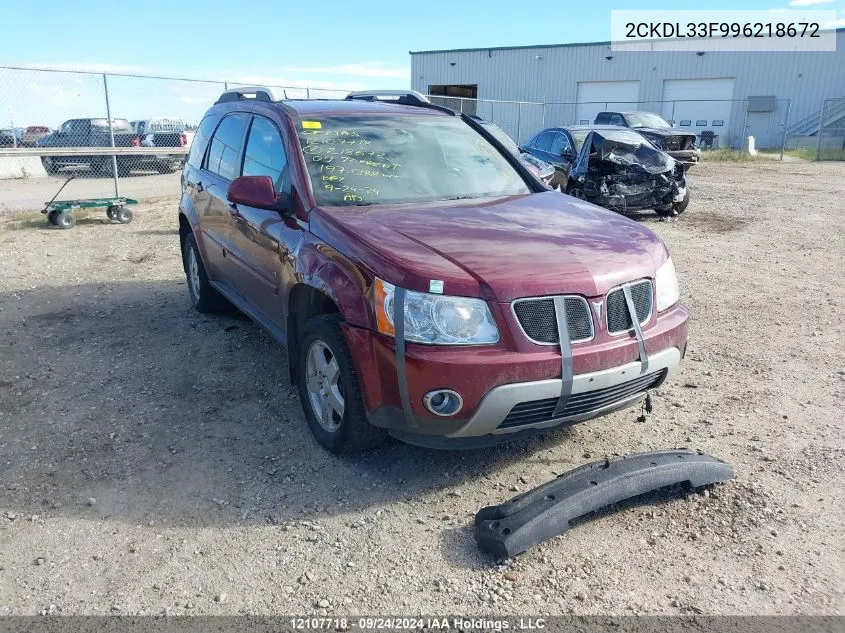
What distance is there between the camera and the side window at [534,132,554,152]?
1331 centimetres

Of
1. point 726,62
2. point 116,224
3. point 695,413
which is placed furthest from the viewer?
point 726,62

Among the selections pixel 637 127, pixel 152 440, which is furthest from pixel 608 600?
pixel 637 127

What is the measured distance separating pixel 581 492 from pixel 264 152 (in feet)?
9.86

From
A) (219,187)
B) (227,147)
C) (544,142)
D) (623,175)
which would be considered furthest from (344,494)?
(544,142)

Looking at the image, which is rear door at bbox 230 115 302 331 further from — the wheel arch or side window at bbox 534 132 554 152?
side window at bbox 534 132 554 152

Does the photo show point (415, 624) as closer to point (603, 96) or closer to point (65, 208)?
point (65, 208)

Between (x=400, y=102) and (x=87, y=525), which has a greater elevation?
(x=400, y=102)

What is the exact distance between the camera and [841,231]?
10.5 meters

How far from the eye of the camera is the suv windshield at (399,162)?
4.11m

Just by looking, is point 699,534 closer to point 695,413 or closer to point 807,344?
point 695,413

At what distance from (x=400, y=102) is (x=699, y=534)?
13.0 feet

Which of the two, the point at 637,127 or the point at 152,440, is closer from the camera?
the point at 152,440

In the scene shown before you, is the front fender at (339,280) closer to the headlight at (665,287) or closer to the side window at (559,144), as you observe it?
the headlight at (665,287)

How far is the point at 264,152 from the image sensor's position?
4633mm
